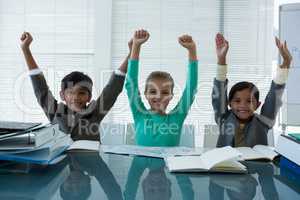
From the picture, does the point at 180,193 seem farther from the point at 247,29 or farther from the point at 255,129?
the point at 247,29

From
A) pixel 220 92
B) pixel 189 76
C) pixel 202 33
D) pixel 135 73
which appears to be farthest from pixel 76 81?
pixel 202 33

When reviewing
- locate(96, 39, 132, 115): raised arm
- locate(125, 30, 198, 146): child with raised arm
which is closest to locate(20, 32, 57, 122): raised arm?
locate(96, 39, 132, 115): raised arm

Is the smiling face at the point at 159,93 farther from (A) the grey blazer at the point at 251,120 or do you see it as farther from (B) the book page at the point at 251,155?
(B) the book page at the point at 251,155

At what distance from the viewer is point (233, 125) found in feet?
5.09

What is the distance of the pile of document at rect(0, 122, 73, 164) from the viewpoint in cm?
72

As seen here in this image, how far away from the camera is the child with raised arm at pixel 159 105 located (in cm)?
144

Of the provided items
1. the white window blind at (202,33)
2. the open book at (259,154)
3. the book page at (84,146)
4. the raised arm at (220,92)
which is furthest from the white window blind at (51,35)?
the open book at (259,154)

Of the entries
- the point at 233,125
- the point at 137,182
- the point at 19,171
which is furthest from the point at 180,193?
the point at 233,125

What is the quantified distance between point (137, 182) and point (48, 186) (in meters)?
0.17

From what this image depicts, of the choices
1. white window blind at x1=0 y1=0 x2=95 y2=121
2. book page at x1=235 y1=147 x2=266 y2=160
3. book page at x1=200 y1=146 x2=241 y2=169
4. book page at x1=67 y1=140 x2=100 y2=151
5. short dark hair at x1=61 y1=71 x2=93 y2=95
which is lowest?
book page at x1=235 y1=147 x2=266 y2=160

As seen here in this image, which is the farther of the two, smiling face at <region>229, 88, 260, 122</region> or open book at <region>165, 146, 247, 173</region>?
smiling face at <region>229, 88, 260, 122</region>

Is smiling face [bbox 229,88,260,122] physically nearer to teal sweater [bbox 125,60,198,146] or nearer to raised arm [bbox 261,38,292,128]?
raised arm [bbox 261,38,292,128]

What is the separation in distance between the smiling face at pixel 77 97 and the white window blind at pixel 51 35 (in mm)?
1050

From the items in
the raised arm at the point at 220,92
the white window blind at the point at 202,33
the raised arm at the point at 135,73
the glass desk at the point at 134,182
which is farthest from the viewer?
the white window blind at the point at 202,33
